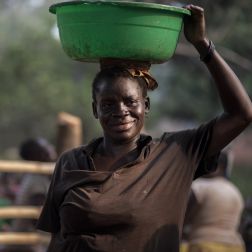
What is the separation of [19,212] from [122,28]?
3.61 m

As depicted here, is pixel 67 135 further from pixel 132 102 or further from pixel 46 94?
pixel 46 94

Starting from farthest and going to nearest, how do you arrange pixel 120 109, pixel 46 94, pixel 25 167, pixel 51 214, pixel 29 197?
pixel 46 94 < pixel 29 197 < pixel 25 167 < pixel 51 214 < pixel 120 109

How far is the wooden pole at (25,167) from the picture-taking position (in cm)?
648

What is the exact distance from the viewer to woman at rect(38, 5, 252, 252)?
326 centimetres

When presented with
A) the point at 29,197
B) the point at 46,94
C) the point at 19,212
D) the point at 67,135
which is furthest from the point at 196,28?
the point at 46,94

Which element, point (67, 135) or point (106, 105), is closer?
point (106, 105)

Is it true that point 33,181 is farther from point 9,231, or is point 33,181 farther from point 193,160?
point 193,160

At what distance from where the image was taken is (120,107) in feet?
11.0

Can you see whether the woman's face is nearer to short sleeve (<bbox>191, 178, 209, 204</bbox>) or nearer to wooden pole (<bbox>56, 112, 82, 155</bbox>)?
short sleeve (<bbox>191, 178, 209, 204</bbox>)

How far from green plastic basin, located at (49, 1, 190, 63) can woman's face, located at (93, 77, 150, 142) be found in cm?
12

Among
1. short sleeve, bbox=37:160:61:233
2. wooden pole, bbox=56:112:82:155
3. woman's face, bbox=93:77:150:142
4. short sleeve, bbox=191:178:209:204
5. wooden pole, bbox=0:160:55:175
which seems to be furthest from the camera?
wooden pole, bbox=56:112:82:155

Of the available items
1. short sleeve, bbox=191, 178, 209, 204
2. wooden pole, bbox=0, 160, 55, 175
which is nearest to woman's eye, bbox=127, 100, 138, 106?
short sleeve, bbox=191, 178, 209, 204

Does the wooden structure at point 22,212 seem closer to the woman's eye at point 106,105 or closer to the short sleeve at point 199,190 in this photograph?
the short sleeve at point 199,190

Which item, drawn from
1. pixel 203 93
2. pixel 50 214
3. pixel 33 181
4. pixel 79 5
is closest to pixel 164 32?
pixel 79 5
